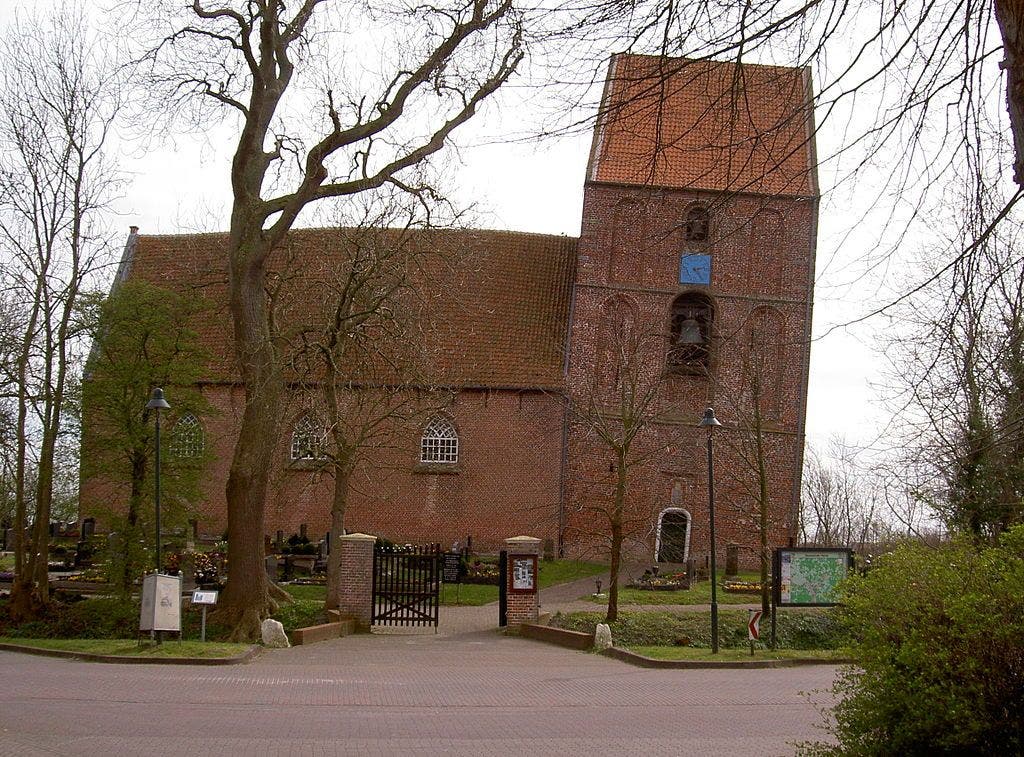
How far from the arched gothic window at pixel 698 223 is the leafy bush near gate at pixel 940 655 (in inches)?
98.6

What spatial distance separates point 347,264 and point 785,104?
17764 mm

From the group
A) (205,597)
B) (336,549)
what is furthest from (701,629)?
(205,597)

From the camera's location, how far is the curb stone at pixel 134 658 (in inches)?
636

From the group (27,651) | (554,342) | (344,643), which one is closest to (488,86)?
(344,643)

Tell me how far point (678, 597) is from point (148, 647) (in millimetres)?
14123

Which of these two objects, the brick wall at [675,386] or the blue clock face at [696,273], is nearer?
the brick wall at [675,386]

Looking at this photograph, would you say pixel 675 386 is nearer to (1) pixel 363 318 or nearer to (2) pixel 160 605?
(1) pixel 363 318

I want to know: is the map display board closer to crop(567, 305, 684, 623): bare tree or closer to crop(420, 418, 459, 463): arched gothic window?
crop(567, 305, 684, 623): bare tree

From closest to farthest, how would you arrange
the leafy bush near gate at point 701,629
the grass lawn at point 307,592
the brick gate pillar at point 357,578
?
1. the leafy bush near gate at point 701,629
2. the brick gate pillar at point 357,578
3. the grass lawn at point 307,592

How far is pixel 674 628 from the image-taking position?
21047 mm

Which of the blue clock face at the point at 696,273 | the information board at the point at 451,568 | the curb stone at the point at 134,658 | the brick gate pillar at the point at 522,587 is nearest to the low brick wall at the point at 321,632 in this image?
the curb stone at the point at 134,658

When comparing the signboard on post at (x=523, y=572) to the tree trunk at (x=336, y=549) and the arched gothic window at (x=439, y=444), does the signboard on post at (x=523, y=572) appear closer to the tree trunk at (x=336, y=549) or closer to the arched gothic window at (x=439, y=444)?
the tree trunk at (x=336, y=549)

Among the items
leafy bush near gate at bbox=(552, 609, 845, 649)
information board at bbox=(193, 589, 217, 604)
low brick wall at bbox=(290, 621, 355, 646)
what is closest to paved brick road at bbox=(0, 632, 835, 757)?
information board at bbox=(193, 589, 217, 604)

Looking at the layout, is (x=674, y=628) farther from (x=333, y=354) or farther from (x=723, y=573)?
(x=723, y=573)
